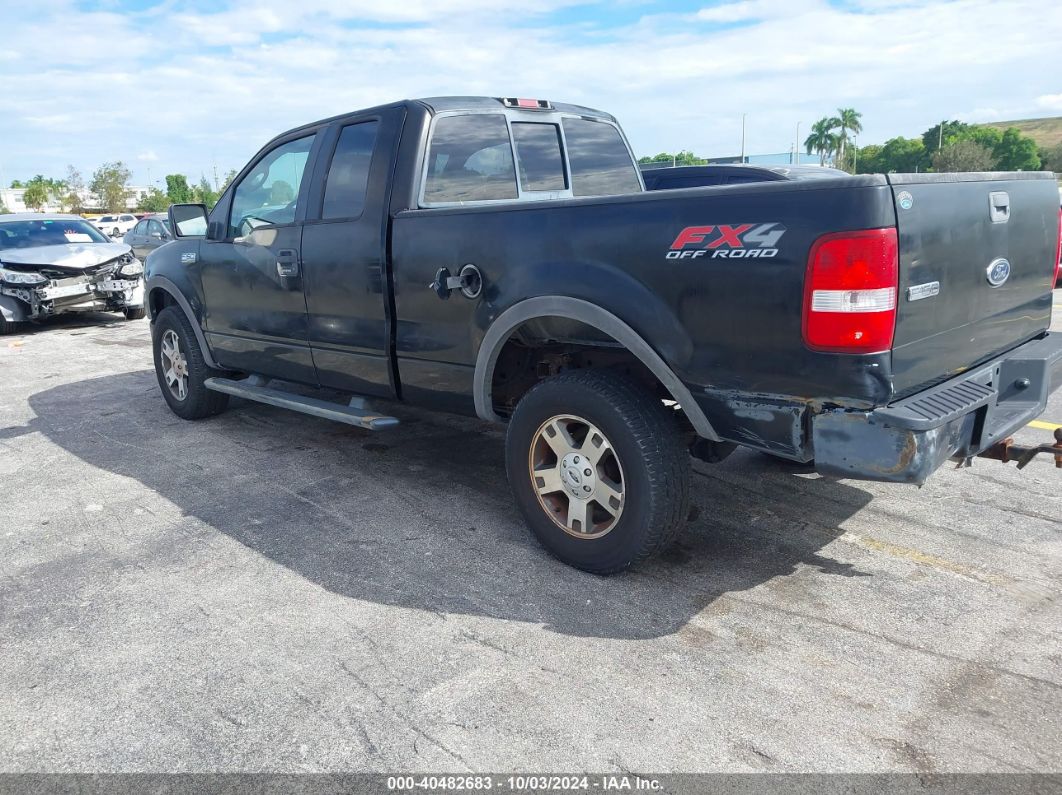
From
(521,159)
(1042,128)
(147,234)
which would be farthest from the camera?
(1042,128)

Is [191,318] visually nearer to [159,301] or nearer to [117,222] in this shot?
[159,301]

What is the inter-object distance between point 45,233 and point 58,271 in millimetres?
996

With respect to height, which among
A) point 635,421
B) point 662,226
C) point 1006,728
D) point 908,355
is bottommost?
point 1006,728

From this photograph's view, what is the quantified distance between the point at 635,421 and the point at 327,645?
145cm

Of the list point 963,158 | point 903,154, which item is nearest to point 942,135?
point 903,154

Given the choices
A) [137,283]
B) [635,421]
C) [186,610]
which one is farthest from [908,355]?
[137,283]

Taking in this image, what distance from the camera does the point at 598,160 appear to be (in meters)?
5.20

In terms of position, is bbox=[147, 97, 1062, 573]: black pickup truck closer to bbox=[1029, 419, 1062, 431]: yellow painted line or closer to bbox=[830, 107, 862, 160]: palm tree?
bbox=[1029, 419, 1062, 431]: yellow painted line

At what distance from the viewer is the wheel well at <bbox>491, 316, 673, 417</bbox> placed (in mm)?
3516

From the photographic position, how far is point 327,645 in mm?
3072

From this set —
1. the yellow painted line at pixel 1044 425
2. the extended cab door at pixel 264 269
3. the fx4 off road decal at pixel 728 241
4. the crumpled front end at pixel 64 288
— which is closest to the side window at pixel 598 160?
the extended cab door at pixel 264 269

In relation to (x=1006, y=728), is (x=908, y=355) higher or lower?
higher

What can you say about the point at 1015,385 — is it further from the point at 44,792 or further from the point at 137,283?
the point at 137,283

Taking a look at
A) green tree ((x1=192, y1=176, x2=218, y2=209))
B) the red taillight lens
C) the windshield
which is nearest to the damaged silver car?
the windshield
